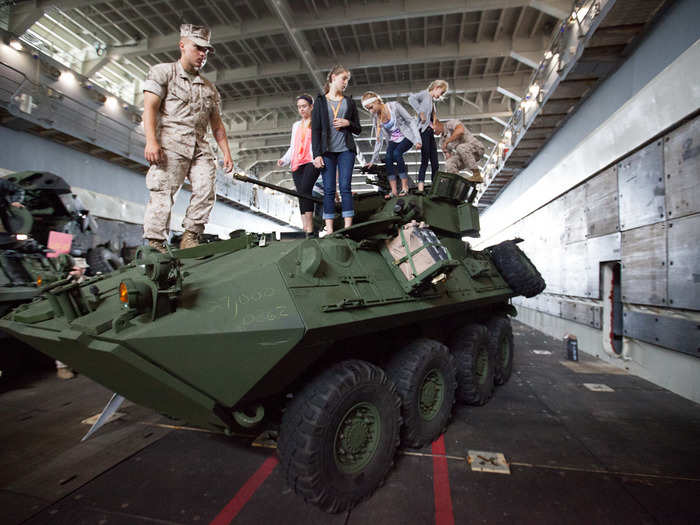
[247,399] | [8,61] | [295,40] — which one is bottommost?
[247,399]

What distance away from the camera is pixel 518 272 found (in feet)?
16.1

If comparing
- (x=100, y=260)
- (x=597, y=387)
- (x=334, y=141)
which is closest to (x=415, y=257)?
(x=334, y=141)


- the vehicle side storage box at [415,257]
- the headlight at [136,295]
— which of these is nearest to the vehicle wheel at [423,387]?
the vehicle side storage box at [415,257]

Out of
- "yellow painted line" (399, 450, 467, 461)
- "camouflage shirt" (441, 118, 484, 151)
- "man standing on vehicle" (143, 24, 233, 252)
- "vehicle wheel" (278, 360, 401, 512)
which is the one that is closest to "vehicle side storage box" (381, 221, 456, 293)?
"vehicle wheel" (278, 360, 401, 512)

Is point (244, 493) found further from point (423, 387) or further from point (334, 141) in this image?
point (334, 141)

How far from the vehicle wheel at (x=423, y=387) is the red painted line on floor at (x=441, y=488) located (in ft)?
0.43

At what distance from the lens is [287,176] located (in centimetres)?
2275

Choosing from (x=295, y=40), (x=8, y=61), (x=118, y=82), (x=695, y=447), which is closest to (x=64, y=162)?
(x=8, y=61)

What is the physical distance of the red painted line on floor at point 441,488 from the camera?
2.07 m

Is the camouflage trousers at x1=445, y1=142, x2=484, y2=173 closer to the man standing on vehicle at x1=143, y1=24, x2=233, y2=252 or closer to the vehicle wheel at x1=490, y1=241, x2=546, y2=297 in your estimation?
the vehicle wheel at x1=490, y1=241, x2=546, y2=297

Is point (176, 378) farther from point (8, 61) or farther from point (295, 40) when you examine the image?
point (8, 61)

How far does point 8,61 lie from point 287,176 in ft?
49.3

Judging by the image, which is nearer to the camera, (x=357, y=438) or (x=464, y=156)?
(x=357, y=438)

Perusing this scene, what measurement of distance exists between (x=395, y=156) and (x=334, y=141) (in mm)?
1623
